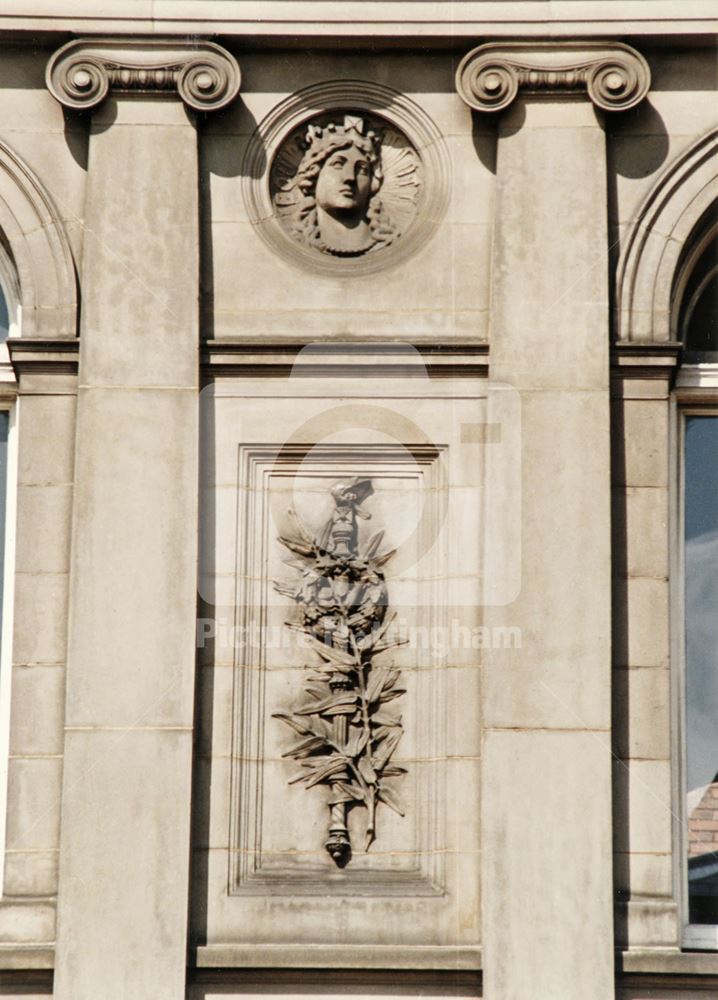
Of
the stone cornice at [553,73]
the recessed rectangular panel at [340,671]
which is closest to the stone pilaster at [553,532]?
the stone cornice at [553,73]

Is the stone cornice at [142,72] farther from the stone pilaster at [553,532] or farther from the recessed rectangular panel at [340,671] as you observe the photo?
the recessed rectangular panel at [340,671]

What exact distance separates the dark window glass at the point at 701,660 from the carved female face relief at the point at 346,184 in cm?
274

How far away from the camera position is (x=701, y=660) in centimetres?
1437

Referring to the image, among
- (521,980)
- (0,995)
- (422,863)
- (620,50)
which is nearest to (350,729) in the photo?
(422,863)

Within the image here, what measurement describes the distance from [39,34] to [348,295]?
294 cm

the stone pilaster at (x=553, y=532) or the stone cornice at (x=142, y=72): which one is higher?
the stone cornice at (x=142, y=72)

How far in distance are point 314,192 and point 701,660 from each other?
4448mm

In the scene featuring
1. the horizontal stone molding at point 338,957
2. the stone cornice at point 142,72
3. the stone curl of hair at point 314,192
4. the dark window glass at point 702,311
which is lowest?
the horizontal stone molding at point 338,957

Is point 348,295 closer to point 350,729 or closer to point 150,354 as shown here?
point 150,354

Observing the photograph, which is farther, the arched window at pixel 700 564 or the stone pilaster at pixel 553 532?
the arched window at pixel 700 564

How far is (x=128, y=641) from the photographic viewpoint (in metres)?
13.7

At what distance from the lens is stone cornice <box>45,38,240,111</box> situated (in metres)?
14.3

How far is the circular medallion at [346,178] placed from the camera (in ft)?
47.7

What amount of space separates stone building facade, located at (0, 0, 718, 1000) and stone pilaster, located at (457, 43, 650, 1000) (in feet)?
0.07
